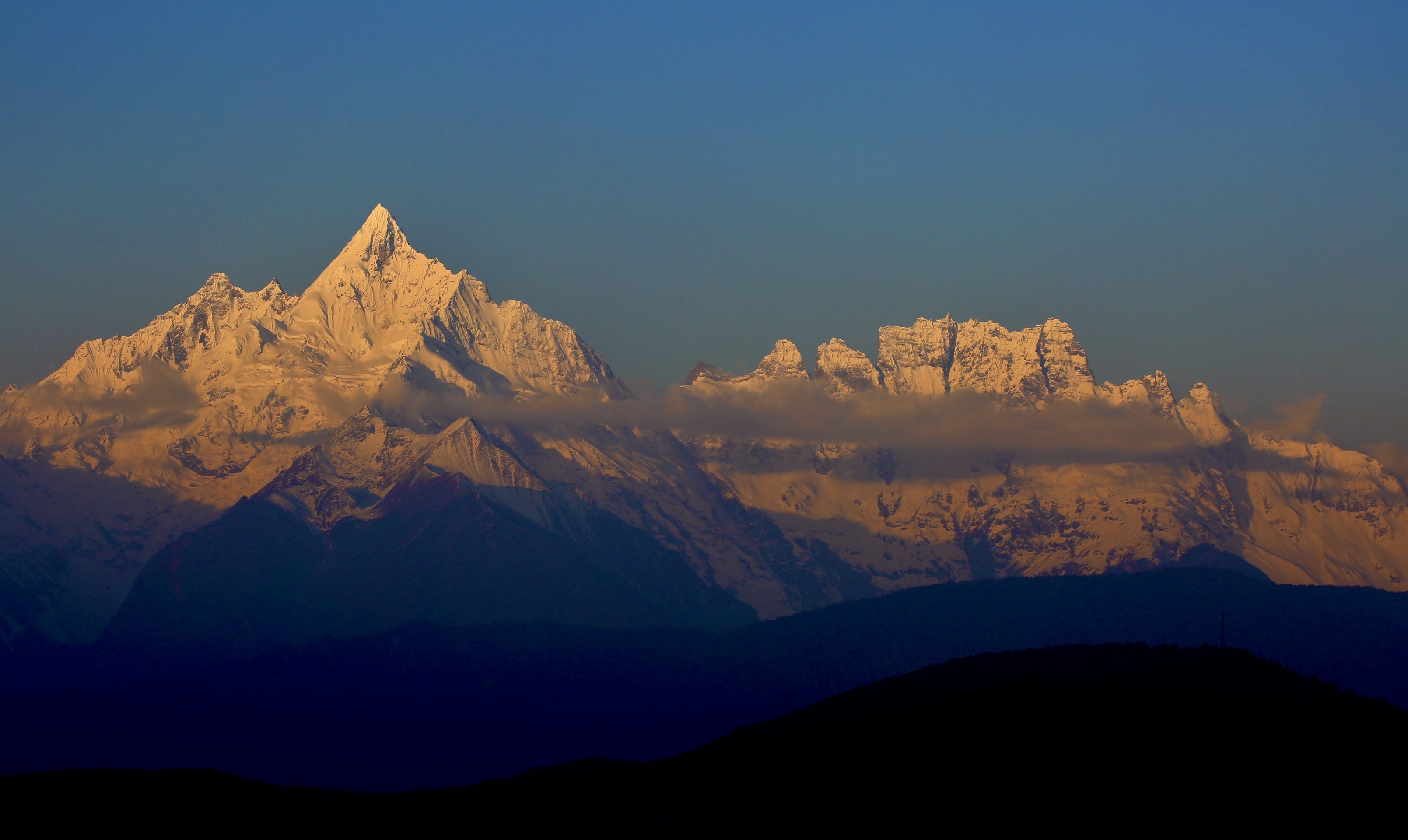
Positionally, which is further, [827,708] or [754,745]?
[827,708]

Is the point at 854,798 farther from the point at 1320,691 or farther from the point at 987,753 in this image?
the point at 1320,691

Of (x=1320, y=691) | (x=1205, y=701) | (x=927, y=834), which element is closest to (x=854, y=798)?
(x=927, y=834)

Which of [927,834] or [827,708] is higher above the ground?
[827,708]

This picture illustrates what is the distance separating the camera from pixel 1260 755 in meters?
114

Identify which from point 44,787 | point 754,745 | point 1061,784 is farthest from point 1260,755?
point 44,787

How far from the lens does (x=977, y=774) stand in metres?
116

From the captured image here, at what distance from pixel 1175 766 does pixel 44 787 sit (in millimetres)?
78797

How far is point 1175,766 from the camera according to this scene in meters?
113

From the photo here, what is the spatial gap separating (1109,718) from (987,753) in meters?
9.87

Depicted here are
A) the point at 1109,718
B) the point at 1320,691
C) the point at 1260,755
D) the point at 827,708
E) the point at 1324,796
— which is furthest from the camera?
the point at 827,708

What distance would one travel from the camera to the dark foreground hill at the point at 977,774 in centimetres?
11012

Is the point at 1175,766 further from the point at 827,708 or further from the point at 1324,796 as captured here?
the point at 827,708

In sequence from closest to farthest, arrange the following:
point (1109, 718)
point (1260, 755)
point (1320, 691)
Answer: point (1260, 755) < point (1109, 718) < point (1320, 691)

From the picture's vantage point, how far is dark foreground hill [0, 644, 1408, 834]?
110 meters
